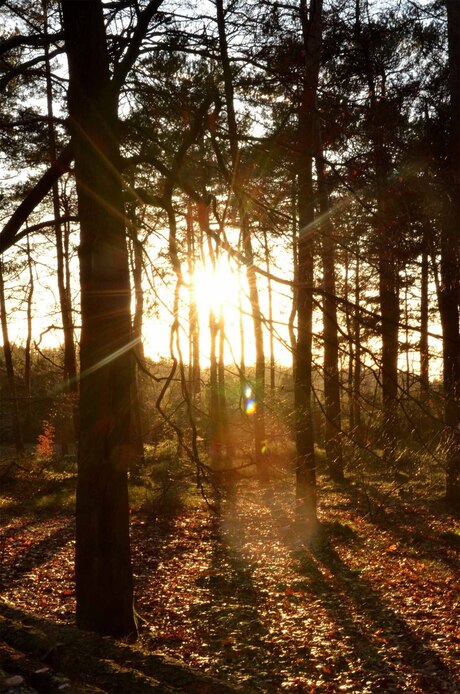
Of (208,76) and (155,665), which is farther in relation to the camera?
(208,76)

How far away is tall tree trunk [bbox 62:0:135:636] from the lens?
217 inches

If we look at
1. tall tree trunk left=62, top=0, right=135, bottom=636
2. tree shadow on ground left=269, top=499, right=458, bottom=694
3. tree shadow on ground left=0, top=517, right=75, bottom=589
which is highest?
tall tree trunk left=62, top=0, right=135, bottom=636

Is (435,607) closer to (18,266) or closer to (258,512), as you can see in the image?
(258,512)

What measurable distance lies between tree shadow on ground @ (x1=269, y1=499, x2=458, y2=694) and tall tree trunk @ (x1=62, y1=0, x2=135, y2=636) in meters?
2.48

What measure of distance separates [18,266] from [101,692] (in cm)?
1808

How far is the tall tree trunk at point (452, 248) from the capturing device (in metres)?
10.8

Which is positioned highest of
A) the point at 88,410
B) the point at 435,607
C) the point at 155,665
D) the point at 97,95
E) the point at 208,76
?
the point at 208,76

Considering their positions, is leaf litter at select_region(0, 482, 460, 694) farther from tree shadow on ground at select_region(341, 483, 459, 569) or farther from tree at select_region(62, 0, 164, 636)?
tree at select_region(62, 0, 164, 636)

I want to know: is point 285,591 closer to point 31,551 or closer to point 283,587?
point 283,587

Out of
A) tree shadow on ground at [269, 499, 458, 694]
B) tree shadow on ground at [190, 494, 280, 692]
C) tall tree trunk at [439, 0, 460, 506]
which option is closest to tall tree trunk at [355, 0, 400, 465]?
tree shadow on ground at [190, 494, 280, 692]

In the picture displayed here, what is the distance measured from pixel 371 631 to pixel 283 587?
2002 mm

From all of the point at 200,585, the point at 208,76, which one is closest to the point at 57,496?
the point at 200,585

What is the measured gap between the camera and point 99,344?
5.55 m

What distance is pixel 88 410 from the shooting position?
5.52 metres
